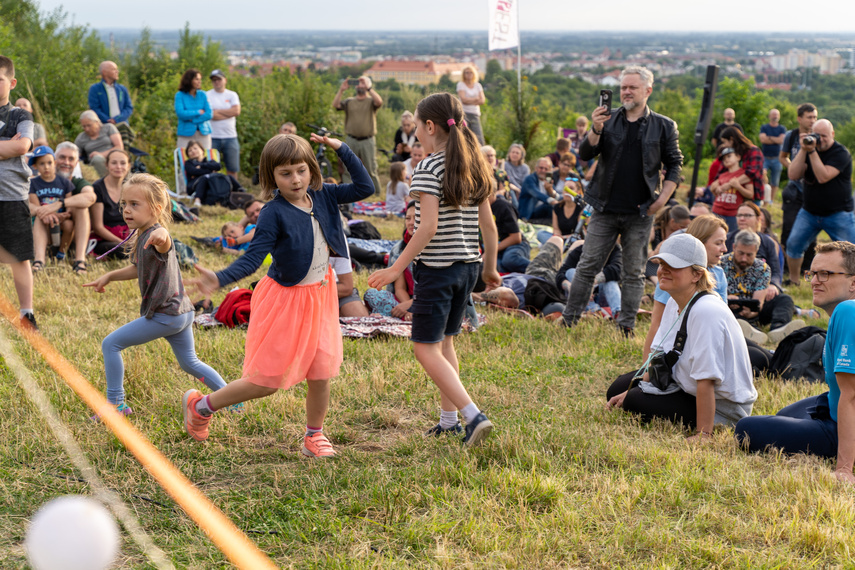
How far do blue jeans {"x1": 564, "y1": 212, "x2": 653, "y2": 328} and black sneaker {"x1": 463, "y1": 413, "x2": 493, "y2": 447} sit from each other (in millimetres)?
3221

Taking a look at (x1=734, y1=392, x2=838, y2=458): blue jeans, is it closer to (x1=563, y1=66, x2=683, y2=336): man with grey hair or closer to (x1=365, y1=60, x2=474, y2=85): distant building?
(x1=563, y1=66, x2=683, y2=336): man with grey hair

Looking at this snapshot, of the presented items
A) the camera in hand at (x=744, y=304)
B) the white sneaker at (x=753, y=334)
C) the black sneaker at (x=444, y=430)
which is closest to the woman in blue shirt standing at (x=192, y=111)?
the camera in hand at (x=744, y=304)

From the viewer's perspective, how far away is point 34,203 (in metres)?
8.45

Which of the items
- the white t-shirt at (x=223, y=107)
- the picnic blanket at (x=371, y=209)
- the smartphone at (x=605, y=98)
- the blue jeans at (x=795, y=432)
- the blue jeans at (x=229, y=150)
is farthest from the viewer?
the blue jeans at (x=229, y=150)

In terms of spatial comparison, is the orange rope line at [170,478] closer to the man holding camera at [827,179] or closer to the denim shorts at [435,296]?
the denim shorts at [435,296]

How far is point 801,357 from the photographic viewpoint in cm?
587

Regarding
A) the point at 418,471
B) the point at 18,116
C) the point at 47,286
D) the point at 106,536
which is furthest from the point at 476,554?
the point at 47,286

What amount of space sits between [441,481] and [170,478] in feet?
4.58

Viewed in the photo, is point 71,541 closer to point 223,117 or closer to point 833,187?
point 833,187

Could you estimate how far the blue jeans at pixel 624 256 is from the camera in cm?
673

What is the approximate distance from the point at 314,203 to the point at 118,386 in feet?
6.02

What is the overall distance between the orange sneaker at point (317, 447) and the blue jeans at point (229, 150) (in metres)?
10.6

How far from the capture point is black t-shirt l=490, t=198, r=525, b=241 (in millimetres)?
8891

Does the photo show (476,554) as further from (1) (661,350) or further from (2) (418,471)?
(1) (661,350)
